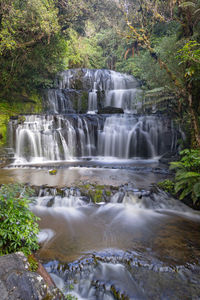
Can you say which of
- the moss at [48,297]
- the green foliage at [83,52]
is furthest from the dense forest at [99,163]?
the green foliage at [83,52]

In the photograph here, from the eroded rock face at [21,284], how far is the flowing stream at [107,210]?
96 cm

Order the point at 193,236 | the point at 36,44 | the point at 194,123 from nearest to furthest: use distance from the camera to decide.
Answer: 1. the point at 193,236
2. the point at 194,123
3. the point at 36,44

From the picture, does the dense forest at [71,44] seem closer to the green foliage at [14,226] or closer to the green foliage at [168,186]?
the green foliage at [168,186]

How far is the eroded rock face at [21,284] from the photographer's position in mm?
2021

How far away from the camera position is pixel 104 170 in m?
8.91

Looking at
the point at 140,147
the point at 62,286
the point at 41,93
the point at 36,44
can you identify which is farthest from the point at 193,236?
the point at 41,93

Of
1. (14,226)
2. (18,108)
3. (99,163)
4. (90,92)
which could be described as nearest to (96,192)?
(14,226)

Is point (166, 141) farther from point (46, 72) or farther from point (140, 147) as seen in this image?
point (46, 72)

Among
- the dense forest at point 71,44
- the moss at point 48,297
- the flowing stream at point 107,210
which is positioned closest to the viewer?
the moss at point 48,297

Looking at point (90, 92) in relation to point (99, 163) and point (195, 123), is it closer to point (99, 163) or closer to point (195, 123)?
point (99, 163)

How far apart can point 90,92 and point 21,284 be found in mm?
16003

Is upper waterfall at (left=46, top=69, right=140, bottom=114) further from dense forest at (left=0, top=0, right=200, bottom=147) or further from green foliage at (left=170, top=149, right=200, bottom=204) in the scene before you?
green foliage at (left=170, top=149, right=200, bottom=204)

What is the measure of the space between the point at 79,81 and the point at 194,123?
43.6ft

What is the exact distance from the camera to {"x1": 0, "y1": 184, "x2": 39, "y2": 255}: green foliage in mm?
2896
